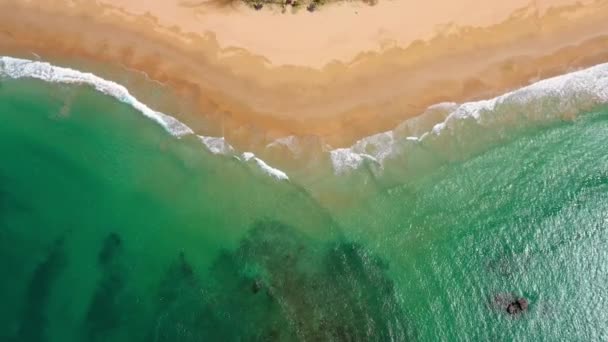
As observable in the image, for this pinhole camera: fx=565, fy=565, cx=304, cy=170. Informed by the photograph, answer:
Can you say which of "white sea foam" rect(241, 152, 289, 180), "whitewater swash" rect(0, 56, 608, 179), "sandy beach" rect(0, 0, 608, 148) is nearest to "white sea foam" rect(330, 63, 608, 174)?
"whitewater swash" rect(0, 56, 608, 179)

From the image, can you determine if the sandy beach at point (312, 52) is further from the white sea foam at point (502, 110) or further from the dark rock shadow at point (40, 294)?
the dark rock shadow at point (40, 294)

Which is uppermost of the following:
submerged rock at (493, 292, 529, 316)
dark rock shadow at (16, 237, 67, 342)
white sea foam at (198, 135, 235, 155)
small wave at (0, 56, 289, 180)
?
small wave at (0, 56, 289, 180)

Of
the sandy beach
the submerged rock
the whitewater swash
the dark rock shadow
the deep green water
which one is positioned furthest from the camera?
the sandy beach

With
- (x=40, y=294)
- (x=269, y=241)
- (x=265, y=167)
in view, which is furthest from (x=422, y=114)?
(x=40, y=294)

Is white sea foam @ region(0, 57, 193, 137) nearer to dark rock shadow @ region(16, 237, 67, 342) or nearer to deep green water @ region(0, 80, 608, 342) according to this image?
deep green water @ region(0, 80, 608, 342)

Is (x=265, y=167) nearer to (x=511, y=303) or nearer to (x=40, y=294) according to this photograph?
(x=40, y=294)

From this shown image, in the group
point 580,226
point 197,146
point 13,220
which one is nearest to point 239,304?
point 197,146

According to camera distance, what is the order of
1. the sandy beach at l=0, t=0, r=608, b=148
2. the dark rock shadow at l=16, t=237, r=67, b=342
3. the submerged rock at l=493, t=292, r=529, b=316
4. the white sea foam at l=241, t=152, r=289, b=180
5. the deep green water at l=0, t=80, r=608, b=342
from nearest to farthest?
the dark rock shadow at l=16, t=237, r=67, b=342
the deep green water at l=0, t=80, r=608, b=342
the submerged rock at l=493, t=292, r=529, b=316
the white sea foam at l=241, t=152, r=289, b=180
the sandy beach at l=0, t=0, r=608, b=148

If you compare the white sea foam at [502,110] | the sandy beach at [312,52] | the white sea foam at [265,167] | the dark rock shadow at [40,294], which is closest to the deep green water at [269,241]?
the dark rock shadow at [40,294]
